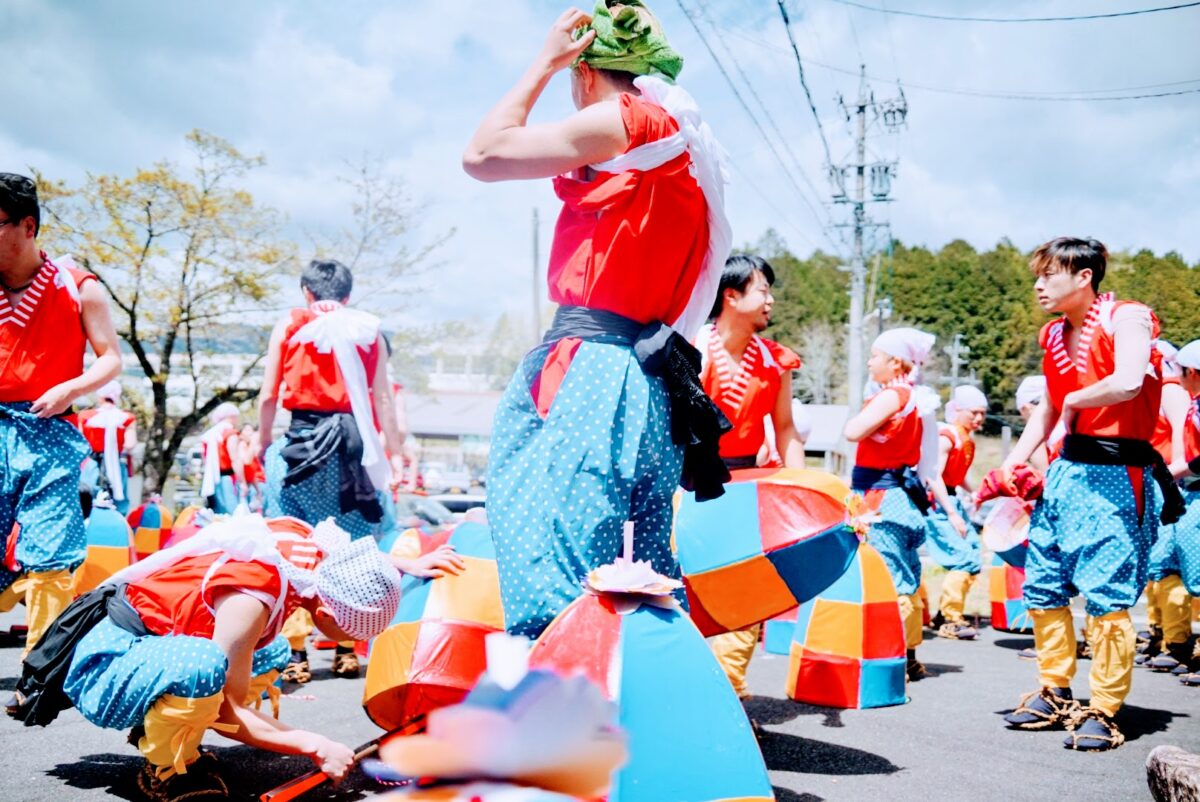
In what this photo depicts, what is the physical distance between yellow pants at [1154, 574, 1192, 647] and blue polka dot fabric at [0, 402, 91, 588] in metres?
6.24

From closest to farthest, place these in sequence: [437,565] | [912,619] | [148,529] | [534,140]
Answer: [534,140], [437,565], [912,619], [148,529]

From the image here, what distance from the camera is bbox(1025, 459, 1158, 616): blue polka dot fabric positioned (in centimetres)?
432

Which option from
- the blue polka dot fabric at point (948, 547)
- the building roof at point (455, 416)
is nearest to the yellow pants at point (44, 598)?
the blue polka dot fabric at point (948, 547)

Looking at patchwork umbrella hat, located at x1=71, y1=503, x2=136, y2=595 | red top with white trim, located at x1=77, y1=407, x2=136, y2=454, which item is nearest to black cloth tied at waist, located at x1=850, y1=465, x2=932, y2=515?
patchwork umbrella hat, located at x1=71, y1=503, x2=136, y2=595

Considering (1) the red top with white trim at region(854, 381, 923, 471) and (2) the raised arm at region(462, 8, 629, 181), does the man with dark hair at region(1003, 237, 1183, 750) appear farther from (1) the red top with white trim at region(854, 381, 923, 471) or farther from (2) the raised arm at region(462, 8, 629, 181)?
(2) the raised arm at region(462, 8, 629, 181)

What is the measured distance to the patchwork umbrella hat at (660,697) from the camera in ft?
5.34

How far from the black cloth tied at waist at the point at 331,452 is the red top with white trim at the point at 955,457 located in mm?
5022

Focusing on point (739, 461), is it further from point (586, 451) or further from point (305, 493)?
point (586, 451)

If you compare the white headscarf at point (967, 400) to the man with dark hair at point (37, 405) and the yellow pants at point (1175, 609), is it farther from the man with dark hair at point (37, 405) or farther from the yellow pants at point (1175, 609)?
the man with dark hair at point (37, 405)

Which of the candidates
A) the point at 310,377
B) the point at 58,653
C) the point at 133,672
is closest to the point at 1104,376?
the point at 310,377

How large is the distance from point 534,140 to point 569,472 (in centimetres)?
70

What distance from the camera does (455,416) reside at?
65.5 m

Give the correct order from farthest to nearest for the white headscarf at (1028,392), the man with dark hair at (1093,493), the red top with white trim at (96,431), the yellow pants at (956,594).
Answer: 1. the red top with white trim at (96,431)
2. the yellow pants at (956,594)
3. the white headscarf at (1028,392)
4. the man with dark hair at (1093,493)

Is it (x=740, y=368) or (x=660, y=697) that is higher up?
(x=740, y=368)
